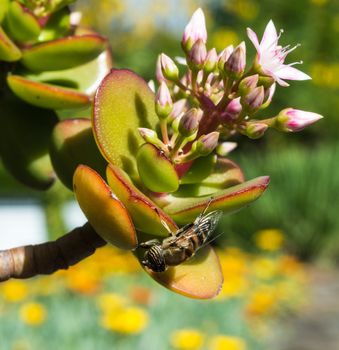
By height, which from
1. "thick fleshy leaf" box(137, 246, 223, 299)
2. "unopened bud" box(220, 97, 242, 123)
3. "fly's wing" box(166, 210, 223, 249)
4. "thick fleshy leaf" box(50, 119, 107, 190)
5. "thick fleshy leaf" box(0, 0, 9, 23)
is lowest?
"thick fleshy leaf" box(137, 246, 223, 299)

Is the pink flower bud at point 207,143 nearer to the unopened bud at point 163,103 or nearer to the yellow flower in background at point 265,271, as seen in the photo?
the unopened bud at point 163,103

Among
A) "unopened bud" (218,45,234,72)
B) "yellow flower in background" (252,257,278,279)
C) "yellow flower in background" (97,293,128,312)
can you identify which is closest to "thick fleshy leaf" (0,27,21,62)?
"unopened bud" (218,45,234,72)

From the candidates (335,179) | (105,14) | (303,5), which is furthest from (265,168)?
(105,14)

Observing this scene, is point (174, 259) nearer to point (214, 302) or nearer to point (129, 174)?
point (129, 174)

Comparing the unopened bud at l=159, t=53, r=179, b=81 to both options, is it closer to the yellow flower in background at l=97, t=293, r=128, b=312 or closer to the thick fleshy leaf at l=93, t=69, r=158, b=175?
the thick fleshy leaf at l=93, t=69, r=158, b=175

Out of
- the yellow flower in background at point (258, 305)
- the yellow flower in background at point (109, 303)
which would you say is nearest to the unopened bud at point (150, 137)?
the yellow flower in background at point (109, 303)

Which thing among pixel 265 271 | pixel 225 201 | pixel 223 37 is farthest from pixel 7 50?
pixel 223 37
